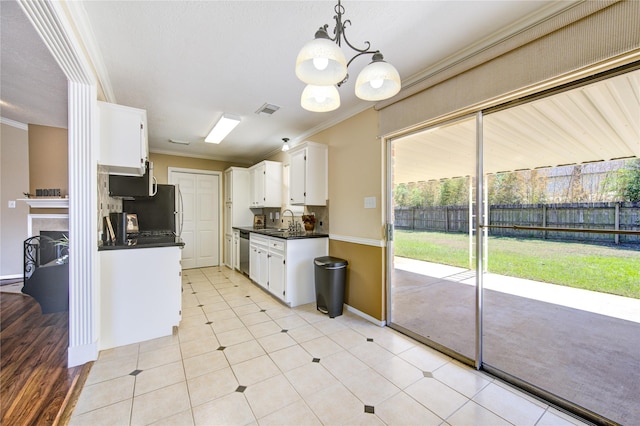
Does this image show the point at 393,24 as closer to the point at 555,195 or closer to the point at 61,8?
the point at 555,195

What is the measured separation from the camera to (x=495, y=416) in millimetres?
1582

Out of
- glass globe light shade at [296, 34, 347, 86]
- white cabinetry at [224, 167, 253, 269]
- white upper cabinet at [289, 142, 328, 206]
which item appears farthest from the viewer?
white cabinetry at [224, 167, 253, 269]

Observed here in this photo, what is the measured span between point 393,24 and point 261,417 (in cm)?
271

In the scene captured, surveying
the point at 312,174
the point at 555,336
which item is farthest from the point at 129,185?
the point at 555,336

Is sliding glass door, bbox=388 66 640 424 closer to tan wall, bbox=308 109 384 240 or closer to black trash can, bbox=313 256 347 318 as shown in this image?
tan wall, bbox=308 109 384 240

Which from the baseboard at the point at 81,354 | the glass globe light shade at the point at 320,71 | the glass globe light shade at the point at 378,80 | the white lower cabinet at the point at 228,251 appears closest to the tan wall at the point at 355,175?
the glass globe light shade at the point at 378,80

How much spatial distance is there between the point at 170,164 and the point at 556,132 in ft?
19.9

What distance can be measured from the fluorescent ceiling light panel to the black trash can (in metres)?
2.26

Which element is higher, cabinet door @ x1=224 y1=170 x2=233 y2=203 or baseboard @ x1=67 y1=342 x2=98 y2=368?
cabinet door @ x1=224 y1=170 x2=233 y2=203

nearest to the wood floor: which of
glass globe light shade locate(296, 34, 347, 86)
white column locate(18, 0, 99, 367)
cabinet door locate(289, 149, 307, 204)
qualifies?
white column locate(18, 0, 99, 367)

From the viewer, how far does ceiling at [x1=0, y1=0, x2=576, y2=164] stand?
163cm

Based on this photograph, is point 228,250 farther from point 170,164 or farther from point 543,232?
point 543,232

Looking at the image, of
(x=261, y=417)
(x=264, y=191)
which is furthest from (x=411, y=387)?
(x=264, y=191)

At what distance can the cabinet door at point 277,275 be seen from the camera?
3.46 m
